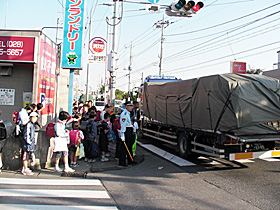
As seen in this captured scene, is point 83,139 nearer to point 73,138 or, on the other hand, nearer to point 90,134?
point 90,134

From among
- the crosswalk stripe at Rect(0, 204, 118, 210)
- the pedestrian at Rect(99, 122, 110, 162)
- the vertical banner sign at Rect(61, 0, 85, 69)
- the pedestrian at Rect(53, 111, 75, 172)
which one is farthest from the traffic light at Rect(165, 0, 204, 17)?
the crosswalk stripe at Rect(0, 204, 118, 210)

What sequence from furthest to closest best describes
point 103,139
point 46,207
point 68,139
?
point 103,139, point 68,139, point 46,207

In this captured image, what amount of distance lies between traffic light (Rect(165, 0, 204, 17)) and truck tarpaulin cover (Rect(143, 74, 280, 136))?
2829mm

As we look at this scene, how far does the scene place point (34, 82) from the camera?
10586 mm

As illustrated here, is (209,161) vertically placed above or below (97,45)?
below

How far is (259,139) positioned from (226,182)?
147cm

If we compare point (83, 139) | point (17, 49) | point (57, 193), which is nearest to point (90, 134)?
point (83, 139)

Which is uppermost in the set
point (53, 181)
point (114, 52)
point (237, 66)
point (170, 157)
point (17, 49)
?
point (237, 66)

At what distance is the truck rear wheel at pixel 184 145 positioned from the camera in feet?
29.0

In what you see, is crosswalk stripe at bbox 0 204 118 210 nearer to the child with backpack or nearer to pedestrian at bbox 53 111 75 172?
pedestrian at bbox 53 111 75 172

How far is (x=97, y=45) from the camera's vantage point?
1577 centimetres

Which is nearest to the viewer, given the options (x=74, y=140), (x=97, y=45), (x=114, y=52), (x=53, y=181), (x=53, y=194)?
(x=53, y=194)

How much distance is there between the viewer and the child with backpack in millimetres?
7559

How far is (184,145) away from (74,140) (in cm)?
379
